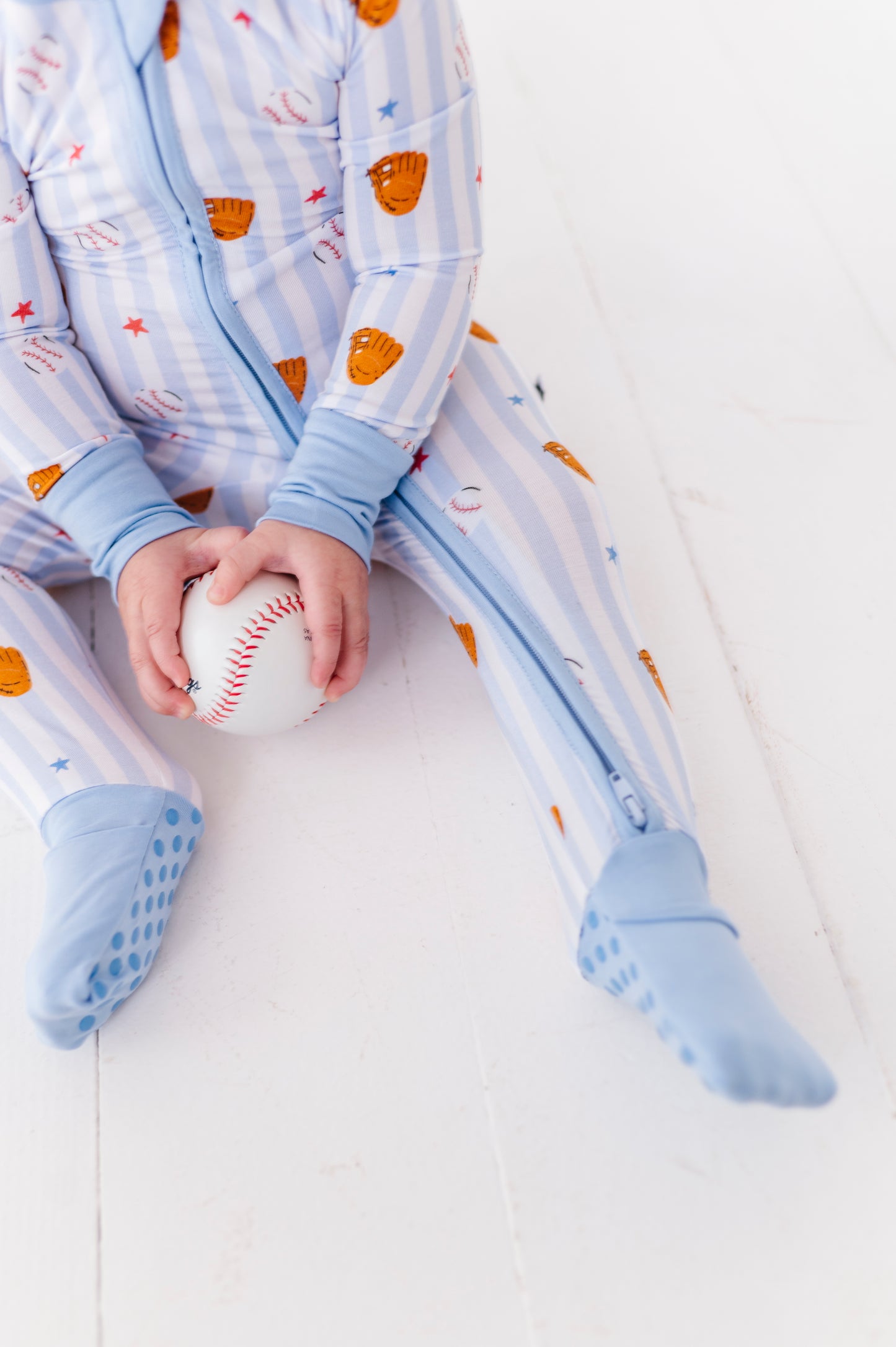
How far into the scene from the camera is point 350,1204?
59cm

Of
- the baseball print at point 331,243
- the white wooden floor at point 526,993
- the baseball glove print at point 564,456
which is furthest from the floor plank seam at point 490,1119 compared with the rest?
the baseball print at point 331,243

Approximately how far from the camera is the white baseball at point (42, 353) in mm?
723

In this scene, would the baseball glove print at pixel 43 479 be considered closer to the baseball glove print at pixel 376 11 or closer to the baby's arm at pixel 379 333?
the baby's arm at pixel 379 333

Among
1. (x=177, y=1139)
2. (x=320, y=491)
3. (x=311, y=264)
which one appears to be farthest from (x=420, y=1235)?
(x=311, y=264)

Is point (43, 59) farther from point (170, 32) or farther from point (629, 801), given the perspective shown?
point (629, 801)

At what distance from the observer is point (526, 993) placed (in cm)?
66

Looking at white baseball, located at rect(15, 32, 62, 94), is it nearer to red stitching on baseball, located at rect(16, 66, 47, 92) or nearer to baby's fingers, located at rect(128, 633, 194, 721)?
red stitching on baseball, located at rect(16, 66, 47, 92)

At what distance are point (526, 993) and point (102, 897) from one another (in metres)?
0.28

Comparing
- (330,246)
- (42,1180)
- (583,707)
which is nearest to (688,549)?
(583,707)

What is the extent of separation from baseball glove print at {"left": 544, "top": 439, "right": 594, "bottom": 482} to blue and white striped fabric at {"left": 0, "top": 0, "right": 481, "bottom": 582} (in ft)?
0.30

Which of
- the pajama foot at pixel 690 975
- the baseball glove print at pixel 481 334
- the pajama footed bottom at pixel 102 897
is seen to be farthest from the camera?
the baseball glove print at pixel 481 334

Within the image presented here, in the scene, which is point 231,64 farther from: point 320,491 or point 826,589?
point 826,589

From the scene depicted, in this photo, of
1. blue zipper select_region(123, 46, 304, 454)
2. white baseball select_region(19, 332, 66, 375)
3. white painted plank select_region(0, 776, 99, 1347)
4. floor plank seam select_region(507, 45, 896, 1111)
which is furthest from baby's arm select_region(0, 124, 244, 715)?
floor plank seam select_region(507, 45, 896, 1111)

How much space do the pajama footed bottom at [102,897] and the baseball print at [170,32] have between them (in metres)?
0.46
